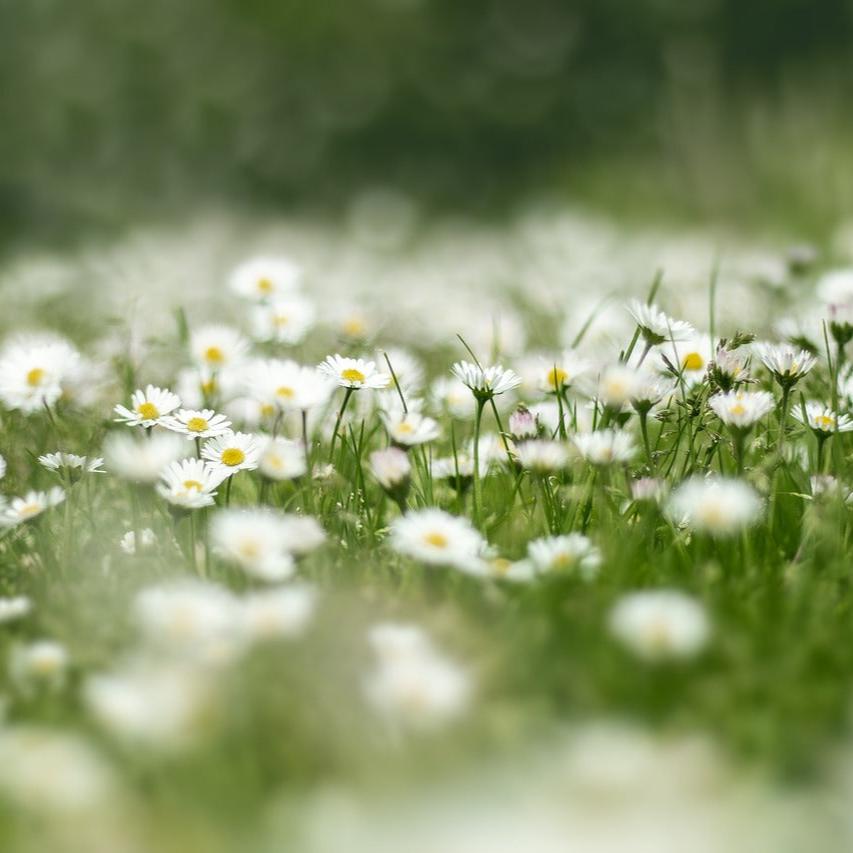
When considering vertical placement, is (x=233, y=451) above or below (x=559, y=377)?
below

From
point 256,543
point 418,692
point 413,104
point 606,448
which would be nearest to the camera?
point 418,692

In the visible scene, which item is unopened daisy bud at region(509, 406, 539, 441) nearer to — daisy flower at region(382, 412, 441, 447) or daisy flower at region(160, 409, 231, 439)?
daisy flower at region(382, 412, 441, 447)

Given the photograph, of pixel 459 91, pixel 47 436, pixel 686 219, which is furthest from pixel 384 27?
pixel 47 436

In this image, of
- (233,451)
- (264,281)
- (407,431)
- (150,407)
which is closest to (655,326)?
(407,431)

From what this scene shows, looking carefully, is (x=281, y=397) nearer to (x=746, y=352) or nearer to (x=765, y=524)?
(x=765, y=524)

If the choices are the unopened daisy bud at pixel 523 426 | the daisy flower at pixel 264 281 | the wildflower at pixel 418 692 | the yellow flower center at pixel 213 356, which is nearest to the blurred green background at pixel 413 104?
the daisy flower at pixel 264 281

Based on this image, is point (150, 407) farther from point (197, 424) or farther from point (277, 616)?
point (277, 616)
